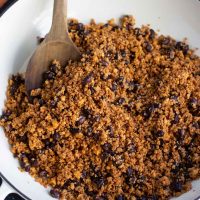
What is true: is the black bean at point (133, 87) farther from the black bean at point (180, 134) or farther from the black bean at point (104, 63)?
the black bean at point (180, 134)

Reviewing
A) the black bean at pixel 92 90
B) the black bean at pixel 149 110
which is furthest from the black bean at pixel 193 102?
the black bean at pixel 92 90

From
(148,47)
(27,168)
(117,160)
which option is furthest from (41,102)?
(148,47)

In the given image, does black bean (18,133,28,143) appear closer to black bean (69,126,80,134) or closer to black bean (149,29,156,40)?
black bean (69,126,80,134)

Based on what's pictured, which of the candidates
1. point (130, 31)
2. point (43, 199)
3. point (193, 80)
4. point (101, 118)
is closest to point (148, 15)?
point (130, 31)

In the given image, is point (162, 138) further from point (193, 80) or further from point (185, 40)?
point (185, 40)

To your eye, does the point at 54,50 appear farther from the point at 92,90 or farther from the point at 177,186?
the point at 177,186

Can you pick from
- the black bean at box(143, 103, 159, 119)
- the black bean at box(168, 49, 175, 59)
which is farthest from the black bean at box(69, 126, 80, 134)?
the black bean at box(168, 49, 175, 59)

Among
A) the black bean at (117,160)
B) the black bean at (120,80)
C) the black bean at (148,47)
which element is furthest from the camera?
the black bean at (148,47)

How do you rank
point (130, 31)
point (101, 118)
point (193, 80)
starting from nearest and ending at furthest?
point (101, 118) → point (193, 80) → point (130, 31)
